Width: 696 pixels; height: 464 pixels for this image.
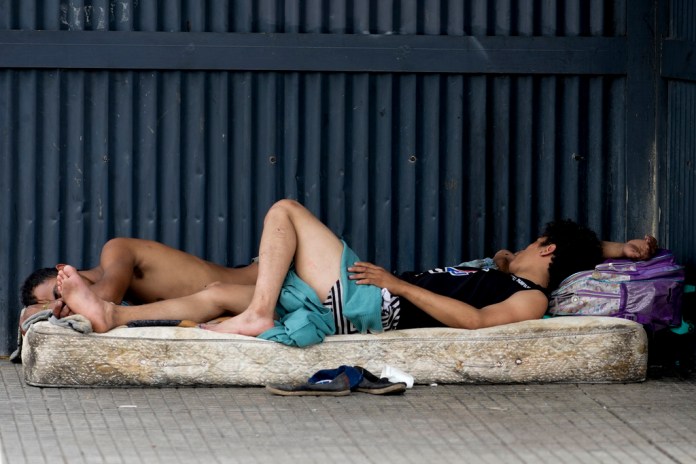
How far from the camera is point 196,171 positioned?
6914 mm

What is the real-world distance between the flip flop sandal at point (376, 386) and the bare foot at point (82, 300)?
1.18 meters

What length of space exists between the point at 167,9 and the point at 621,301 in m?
2.75

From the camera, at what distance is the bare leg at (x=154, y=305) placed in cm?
591

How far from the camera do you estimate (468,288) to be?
20.7ft

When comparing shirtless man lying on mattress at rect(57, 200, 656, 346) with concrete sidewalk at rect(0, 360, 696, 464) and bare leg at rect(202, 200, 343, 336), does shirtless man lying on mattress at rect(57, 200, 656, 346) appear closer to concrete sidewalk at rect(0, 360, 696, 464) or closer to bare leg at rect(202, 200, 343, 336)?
bare leg at rect(202, 200, 343, 336)

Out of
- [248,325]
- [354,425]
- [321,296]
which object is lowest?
[354,425]

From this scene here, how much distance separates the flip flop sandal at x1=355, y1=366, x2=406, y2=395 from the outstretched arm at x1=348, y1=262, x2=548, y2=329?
0.40 m

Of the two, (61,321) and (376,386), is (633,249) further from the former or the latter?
(61,321)

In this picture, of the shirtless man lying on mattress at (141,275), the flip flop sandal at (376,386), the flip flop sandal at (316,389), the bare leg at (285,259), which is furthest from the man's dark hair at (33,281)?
the flip flop sandal at (376,386)

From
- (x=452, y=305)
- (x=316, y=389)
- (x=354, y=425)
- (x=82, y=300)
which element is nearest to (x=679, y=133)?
(x=452, y=305)

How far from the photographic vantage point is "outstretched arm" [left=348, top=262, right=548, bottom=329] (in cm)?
607

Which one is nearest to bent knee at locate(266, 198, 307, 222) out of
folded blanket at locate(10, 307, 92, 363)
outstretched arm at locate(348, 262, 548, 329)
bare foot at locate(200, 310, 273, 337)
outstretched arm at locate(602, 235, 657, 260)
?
outstretched arm at locate(348, 262, 548, 329)

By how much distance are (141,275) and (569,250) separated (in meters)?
2.12

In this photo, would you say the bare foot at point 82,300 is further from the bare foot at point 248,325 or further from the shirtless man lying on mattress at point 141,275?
the bare foot at point 248,325
